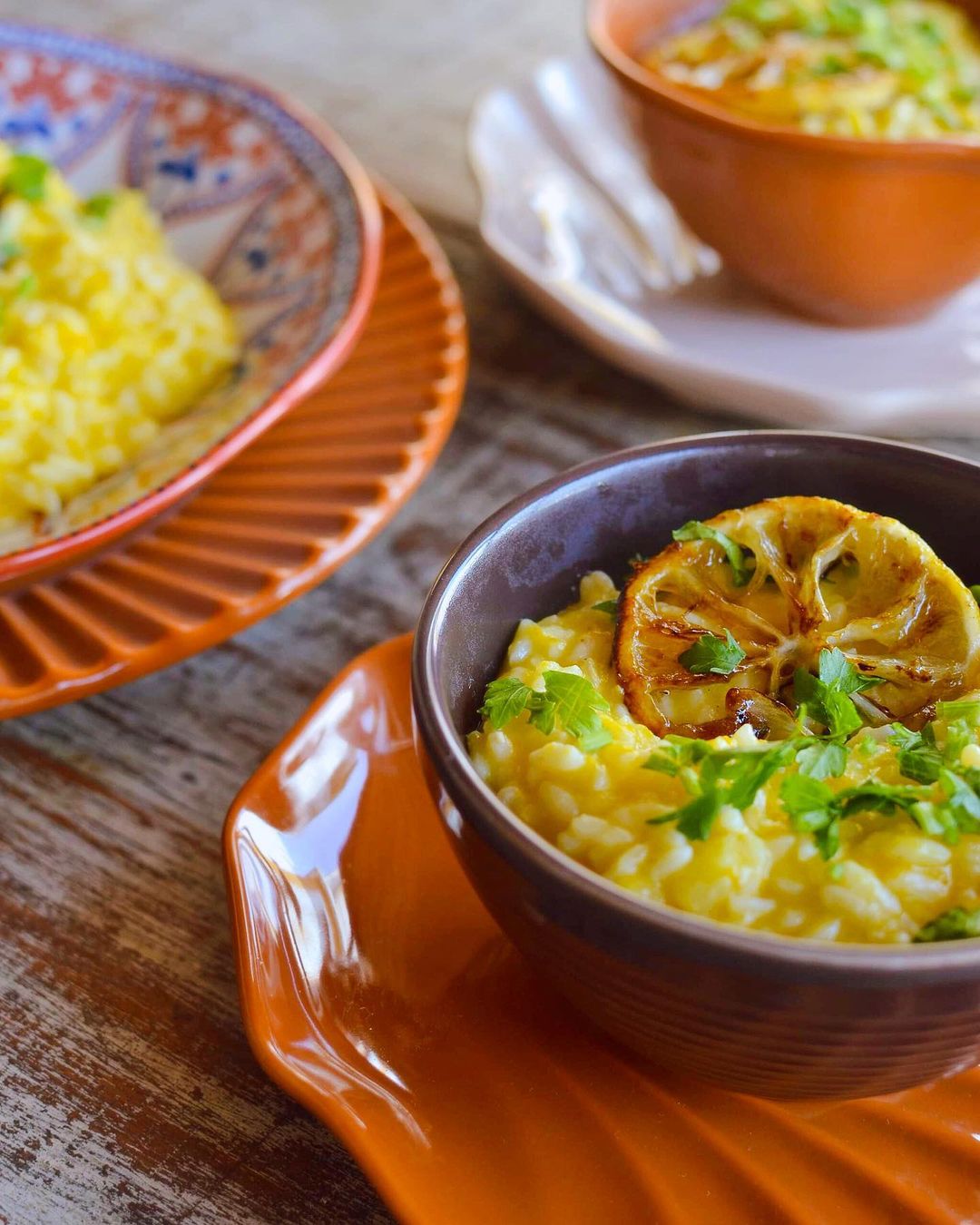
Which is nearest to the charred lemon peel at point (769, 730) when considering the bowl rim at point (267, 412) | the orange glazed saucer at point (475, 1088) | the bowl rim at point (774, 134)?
the orange glazed saucer at point (475, 1088)

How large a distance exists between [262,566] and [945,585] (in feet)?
2.20

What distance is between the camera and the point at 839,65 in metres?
1.73

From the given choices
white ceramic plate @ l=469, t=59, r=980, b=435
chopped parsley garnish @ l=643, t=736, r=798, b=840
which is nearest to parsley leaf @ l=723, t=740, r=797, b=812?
chopped parsley garnish @ l=643, t=736, r=798, b=840

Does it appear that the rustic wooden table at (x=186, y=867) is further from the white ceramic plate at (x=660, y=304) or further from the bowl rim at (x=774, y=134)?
the bowl rim at (x=774, y=134)

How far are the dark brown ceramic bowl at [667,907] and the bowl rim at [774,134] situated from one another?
2.05 ft

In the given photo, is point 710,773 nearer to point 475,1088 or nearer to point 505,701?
point 505,701

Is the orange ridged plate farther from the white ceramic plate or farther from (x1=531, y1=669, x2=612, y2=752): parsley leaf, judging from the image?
(x1=531, y1=669, x2=612, y2=752): parsley leaf

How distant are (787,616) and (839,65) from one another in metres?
1.04

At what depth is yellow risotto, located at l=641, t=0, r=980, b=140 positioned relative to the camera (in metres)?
1.67

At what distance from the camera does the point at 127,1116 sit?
96 cm

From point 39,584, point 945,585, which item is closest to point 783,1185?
point 945,585

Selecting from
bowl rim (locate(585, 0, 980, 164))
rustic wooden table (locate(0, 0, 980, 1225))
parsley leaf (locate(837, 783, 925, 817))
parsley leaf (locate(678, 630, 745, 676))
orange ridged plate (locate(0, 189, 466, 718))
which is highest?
bowl rim (locate(585, 0, 980, 164))

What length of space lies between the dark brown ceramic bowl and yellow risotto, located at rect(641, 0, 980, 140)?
0.74 m

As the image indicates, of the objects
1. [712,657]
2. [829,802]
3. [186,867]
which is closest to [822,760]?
[829,802]
